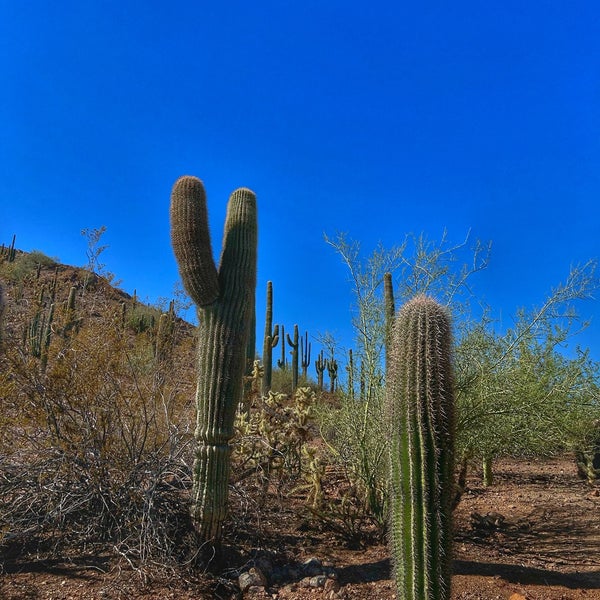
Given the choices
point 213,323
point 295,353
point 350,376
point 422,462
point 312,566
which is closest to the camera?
point 422,462

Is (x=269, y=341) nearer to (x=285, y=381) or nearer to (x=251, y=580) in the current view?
(x=285, y=381)

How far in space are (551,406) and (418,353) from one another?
3497mm

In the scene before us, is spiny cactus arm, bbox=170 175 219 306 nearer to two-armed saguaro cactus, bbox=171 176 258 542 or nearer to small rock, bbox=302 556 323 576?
two-armed saguaro cactus, bbox=171 176 258 542

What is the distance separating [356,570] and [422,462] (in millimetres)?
2105

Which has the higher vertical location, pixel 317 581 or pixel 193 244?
pixel 193 244

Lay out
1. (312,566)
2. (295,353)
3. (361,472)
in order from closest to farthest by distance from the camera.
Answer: (312,566)
(361,472)
(295,353)

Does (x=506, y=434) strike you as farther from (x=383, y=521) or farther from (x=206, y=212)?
(x=206, y=212)

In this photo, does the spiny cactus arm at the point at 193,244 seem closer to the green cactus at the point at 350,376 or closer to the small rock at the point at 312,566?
the green cactus at the point at 350,376

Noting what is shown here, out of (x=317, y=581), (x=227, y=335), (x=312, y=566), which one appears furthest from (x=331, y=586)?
(x=227, y=335)

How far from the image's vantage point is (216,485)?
171 inches

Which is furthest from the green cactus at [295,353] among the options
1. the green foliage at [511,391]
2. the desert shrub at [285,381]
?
the green foliage at [511,391]

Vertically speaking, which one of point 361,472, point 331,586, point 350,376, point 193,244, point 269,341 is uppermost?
point 269,341

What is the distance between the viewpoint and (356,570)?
450 centimetres

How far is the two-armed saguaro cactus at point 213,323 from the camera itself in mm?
4355
